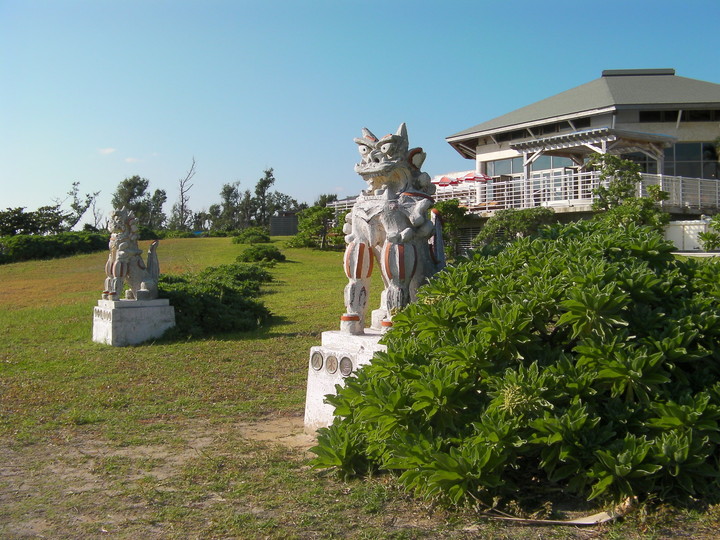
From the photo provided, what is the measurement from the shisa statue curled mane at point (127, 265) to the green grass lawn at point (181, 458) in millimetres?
1089

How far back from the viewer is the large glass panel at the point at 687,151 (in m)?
26.7

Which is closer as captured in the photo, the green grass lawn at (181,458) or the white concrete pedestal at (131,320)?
the green grass lawn at (181,458)

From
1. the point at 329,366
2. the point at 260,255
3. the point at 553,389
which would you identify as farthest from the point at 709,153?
the point at 553,389

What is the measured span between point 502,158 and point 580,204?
9.85 m

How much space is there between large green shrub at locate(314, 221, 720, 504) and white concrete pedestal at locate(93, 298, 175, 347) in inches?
301

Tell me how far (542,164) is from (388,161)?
2472cm

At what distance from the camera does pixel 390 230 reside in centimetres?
528

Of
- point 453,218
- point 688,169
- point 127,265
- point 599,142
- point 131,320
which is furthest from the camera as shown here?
point 688,169

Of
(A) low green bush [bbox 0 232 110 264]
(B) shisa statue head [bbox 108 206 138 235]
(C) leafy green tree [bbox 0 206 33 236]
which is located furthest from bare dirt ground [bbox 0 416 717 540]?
(C) leafy green tree [bbox 0 206 33 236]

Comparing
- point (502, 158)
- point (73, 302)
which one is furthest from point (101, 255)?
point (502, 158)

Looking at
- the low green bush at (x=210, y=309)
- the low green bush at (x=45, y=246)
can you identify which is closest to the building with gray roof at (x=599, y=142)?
the low green bush at (x=210, y=309)

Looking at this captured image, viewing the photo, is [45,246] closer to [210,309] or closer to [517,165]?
[517,165]

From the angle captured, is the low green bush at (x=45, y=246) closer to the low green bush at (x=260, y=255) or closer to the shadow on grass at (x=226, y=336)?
the low green bush at (x=260, y=255)

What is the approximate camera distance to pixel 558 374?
3545 millimetres
